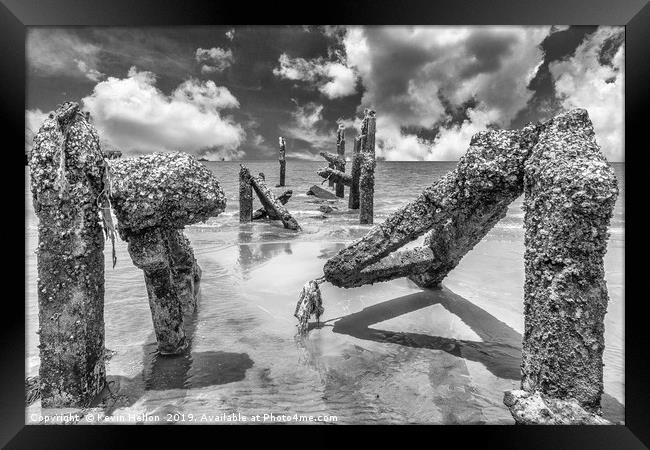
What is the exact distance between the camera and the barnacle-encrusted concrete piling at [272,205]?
13.4m

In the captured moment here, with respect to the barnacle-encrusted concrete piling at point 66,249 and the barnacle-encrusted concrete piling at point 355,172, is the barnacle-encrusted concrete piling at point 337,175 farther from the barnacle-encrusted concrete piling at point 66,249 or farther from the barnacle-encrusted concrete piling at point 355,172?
the barnacle-encrusted concrete piling at point 66,249

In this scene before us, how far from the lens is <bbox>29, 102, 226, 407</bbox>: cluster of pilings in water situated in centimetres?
273

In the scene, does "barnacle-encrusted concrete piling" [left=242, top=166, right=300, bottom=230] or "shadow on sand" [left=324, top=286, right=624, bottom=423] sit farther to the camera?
"barnacle-encrusted concrete piling" [left=242, top=166, right=300, bottom=230]

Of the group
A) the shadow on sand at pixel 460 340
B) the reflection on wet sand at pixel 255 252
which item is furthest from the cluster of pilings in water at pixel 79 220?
the reflection on wet sand at pixel 255 252

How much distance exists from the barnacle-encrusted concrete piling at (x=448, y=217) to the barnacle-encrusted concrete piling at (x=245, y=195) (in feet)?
33.9

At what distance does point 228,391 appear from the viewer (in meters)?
3.36

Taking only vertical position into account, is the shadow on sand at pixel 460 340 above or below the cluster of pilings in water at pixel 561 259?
below

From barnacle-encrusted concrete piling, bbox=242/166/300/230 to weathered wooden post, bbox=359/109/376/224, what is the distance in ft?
9.36

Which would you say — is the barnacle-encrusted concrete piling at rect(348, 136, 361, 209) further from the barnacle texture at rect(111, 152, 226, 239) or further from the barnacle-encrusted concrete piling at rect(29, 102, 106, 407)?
the barnacle-encrusted concrete piling at rect(29, 102, 106, 407)

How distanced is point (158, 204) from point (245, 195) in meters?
11.7

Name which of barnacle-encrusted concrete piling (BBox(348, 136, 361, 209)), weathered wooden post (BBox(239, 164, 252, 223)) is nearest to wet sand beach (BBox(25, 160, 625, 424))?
weathered wooden post (BBox(239, 164, 252, 223))

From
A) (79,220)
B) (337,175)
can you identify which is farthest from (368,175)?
(79,220)
